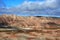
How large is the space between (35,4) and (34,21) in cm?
21

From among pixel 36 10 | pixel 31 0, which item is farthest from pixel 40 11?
pixel 31 0

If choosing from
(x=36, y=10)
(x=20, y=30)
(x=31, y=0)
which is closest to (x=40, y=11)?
(x=36, y=10)

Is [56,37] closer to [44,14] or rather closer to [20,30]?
[44,14]

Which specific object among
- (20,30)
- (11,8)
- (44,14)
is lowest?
(20,30)

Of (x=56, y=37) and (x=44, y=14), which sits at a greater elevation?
(x=44, y=14)

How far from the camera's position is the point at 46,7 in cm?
177

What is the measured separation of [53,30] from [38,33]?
0.61 ft

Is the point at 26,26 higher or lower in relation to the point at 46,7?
lower

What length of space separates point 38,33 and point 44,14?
25 centimetres

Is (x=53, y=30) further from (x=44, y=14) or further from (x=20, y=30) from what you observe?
(x=20, y=30)

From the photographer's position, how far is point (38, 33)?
1.73 meters

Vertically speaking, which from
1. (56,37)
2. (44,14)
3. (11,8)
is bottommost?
(56,37)

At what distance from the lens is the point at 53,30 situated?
173cm

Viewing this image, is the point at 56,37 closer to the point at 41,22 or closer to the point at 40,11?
the point at 41,22
